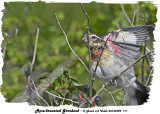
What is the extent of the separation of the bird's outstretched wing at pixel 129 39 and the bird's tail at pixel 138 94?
0.48 ft

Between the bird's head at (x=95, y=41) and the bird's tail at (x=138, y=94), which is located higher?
the bird's head at (x=95, y=41)

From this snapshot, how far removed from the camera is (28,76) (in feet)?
6.37

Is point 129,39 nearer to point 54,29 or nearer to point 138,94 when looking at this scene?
point 138,94

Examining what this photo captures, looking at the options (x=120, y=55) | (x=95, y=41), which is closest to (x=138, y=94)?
(x=120, y=55)

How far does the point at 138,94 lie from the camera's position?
1.97m

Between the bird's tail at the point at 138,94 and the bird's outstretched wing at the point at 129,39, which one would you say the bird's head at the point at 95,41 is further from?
the bird's tail at the point at 138,94

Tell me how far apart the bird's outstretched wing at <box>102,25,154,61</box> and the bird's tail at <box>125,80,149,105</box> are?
15 cm

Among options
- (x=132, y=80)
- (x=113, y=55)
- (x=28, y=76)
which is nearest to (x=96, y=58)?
(x=113, y=55)

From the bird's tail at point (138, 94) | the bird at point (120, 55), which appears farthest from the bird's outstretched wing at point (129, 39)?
the bird's tail at point (138, 94)

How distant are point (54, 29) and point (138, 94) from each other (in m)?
0.56

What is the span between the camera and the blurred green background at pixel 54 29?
6.31ft

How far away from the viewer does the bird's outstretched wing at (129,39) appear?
1930mm

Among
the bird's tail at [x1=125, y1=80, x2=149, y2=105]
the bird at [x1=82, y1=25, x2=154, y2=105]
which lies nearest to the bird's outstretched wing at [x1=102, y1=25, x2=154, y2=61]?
the bird at [x1=82, y1=25, x2=154, y2=105]

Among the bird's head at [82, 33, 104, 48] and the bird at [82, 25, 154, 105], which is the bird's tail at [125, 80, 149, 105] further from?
the bird's head at [82, 33, 104, 48]
